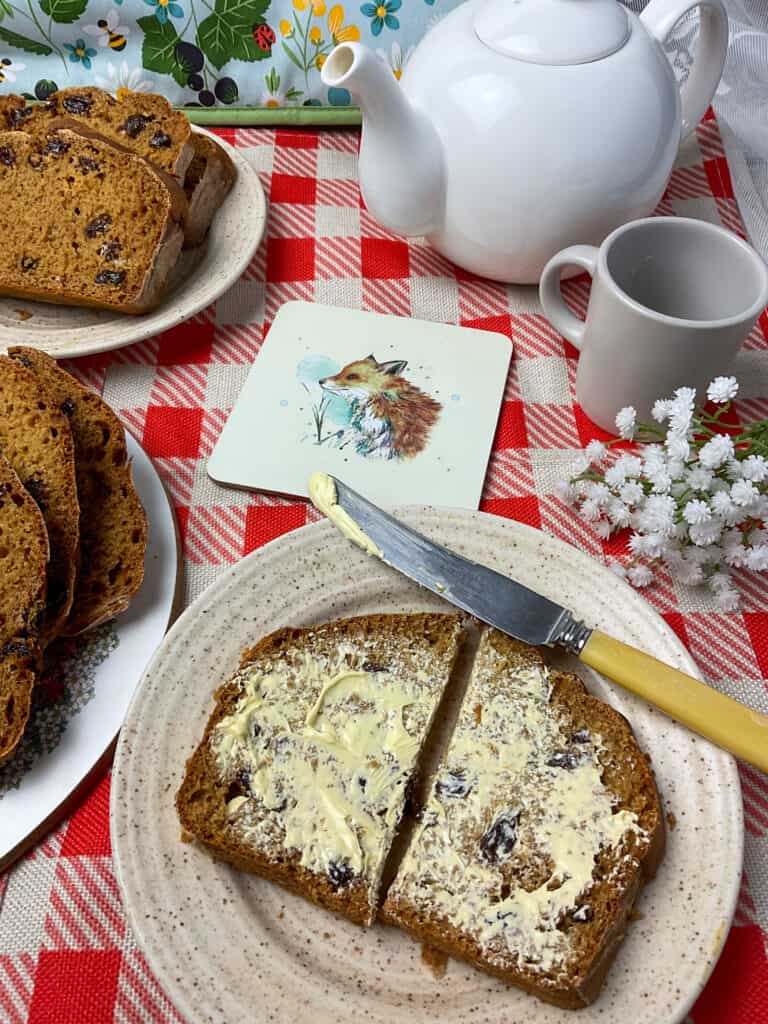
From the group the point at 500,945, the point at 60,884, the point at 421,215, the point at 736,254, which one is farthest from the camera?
the point at 421,215

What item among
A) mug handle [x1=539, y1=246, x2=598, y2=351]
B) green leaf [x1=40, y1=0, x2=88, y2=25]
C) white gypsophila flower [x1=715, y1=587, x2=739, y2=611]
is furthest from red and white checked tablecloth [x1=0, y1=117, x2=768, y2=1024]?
green leaf [x1=40, y1=0, x2=88, y2=25]

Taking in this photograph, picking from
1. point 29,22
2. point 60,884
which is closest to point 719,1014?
point 60,884

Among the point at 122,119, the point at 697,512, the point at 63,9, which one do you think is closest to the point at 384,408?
the point at 697,512

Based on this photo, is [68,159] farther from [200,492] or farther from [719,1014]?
[719,1014]

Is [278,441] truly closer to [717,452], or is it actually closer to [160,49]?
[717,452]

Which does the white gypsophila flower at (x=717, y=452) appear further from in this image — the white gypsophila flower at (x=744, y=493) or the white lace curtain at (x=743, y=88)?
the white lace curtain at (x=743, y=88)
